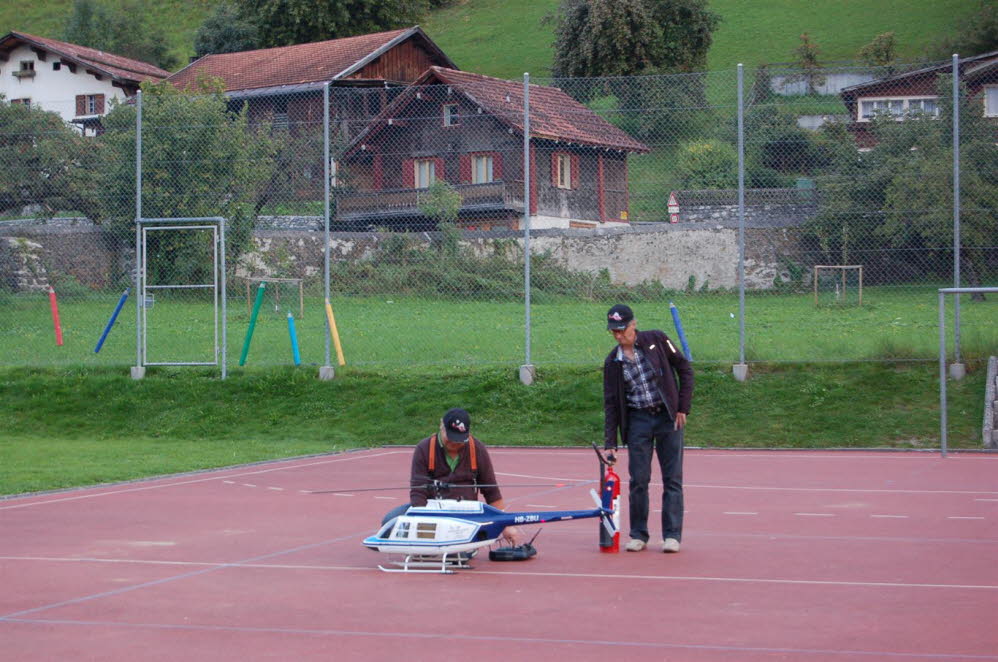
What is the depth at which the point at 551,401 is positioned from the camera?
1784 cm

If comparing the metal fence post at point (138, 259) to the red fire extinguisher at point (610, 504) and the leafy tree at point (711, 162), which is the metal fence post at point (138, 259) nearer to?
A: the leafy tree at point (711, 162)

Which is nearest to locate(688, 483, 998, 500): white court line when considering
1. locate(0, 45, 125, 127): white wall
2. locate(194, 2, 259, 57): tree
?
locate(0, 45, 125, 127): white wall

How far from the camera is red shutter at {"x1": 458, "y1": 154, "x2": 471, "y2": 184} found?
67.8ft

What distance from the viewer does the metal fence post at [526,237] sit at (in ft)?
59.8

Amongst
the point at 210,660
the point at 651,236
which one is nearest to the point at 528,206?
the point at 651,236

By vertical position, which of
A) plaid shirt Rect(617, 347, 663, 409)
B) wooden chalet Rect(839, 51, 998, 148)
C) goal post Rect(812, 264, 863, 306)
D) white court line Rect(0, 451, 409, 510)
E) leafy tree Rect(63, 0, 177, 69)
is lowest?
white court line Rect(0, 451, 409, 510)

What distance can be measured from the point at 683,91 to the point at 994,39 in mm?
56980

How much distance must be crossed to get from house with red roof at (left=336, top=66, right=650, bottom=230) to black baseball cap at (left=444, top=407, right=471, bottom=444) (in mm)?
10245

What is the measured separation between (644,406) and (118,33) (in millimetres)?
85092

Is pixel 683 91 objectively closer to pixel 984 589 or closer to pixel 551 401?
pixel 551 401

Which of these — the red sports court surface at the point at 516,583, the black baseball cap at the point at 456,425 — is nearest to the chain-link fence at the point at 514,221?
the red sports court surface at the point at 516,583

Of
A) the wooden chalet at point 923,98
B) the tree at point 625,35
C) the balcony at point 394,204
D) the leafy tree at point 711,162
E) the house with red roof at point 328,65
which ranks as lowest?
the balcony at point 394,204

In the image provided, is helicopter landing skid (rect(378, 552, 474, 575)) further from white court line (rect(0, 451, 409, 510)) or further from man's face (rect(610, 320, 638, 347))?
white court line (rect(0, 451, 409, 510))

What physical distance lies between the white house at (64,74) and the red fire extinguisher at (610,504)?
58.5 metres
